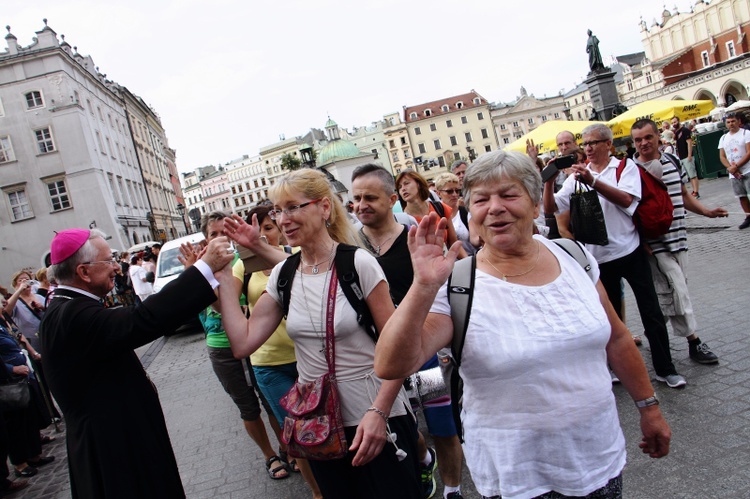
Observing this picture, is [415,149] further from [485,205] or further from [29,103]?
[485,205]

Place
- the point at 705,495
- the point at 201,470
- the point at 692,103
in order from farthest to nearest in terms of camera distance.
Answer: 1. the point at 692,103
2. the point at 201,470
3. the point at 705,495

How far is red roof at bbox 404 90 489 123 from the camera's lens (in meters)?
104

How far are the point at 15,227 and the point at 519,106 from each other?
317ft

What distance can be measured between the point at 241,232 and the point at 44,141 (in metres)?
37.2

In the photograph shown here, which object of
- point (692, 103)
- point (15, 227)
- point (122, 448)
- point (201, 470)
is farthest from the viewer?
point (15, 227)

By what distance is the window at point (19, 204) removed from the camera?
33219 mm

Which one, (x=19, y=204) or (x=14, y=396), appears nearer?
(x=14, y=396)

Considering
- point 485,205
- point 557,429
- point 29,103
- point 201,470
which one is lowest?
point 201,470

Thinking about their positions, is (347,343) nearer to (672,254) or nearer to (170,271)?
(672,254)

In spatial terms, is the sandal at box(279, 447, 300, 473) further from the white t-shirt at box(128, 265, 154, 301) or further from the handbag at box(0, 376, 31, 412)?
the white t-shirt at box(128, 265, 154, 301)

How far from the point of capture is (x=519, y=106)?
110 meters

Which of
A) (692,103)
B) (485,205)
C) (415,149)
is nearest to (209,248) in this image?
(485,205)

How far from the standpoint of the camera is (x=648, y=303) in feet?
14.5

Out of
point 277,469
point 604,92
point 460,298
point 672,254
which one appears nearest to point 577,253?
point 460,298
